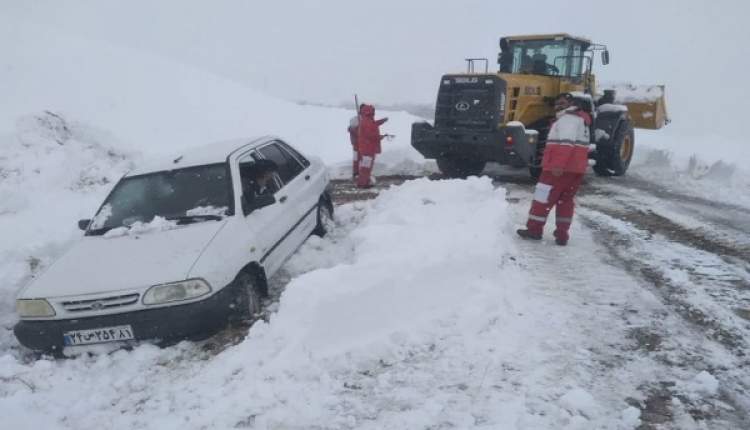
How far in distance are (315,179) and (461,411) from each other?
3984 mm

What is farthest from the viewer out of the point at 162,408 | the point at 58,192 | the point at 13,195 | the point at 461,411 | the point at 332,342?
the point at 58,192

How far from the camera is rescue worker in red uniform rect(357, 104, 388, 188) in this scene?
938cm

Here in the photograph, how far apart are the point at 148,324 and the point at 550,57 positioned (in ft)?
29.2

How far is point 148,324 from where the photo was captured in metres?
3.83

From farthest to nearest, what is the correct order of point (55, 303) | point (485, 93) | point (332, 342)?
point (485, 93) < point (55, 303) < point (332, 342)

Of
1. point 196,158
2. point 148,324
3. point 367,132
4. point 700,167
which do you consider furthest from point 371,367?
point 700,167

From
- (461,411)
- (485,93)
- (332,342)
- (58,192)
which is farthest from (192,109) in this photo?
(461,411)

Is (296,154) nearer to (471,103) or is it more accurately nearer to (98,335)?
(98,335)

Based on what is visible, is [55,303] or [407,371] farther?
[55,303]

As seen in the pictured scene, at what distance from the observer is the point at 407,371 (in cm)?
334

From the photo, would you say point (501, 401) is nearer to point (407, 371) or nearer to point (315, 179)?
point (407, 371)

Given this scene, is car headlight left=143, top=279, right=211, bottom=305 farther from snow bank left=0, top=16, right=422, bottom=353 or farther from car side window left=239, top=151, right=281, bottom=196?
snow bank left=0, top=16, right=422, bottom=353

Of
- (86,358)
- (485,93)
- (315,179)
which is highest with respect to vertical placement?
(485,93)

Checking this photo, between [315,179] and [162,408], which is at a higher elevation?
[315,179]
